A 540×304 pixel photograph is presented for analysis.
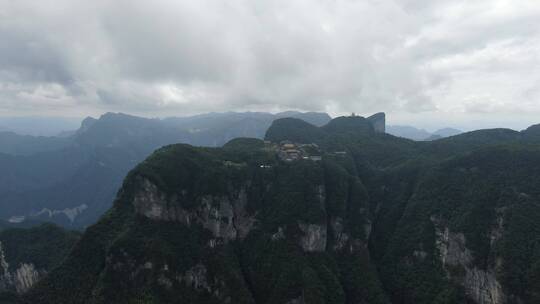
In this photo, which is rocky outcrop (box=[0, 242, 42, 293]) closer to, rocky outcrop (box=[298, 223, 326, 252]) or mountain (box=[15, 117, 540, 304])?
mountain (box=[15, 117, 540, 304])

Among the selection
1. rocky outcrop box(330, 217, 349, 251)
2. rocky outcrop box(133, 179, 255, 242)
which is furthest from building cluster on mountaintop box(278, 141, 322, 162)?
rocky outcrop box(330, 217, 349, 251)

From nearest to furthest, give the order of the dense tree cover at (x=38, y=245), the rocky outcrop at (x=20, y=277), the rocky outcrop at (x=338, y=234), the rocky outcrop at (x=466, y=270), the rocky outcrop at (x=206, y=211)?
the rocky outcrop at (x=466, y=270)
the rocky outcrop at (x=206, y=211)
the rocky outcrop at (x=338, y=234)
the rocky outcrop at (x=20, y=277)
the dense tree cover at (x=38, y=245)

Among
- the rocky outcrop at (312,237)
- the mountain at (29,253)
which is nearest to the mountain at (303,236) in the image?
the rocky outcrop at (312,237)

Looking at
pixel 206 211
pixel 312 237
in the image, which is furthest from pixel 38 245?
pixel 312 237

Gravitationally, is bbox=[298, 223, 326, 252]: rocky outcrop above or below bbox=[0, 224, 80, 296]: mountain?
above

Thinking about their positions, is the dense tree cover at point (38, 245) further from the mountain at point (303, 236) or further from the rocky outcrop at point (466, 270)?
the rocky outcrop at point (466, 270)

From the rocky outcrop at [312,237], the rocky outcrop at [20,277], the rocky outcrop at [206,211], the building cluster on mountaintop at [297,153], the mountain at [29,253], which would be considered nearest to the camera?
the rocky outcrop at [206,211]

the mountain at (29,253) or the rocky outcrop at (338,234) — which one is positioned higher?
the rocky outcrop at (338,234)
